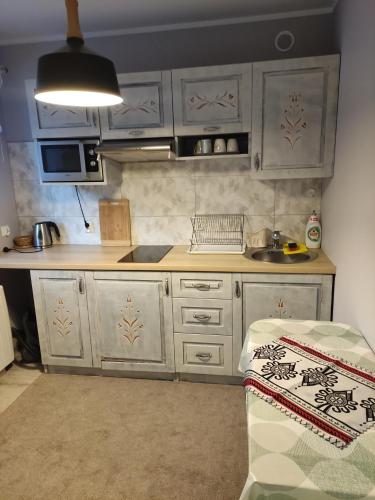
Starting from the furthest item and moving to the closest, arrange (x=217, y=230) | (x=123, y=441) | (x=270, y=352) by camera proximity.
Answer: (x=217, y=230)
(x=123, y=441)
(x=270, y=352)

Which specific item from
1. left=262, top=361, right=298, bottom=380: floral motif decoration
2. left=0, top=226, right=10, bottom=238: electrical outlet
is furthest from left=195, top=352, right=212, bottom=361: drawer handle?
left=0, top=226, right=10, bottom=238: electrical outlet

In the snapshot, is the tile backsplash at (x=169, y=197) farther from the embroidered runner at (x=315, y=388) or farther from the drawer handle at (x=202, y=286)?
the embroidered runner at (x=315, y=388)

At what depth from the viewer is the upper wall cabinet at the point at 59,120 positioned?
8.04 feet

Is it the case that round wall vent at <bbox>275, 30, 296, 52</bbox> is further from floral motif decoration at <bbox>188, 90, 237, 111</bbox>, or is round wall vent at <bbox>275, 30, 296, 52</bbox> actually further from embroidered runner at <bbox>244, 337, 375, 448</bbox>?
embroidered runner at <bbox>244, 337, 375, 448</bbox>

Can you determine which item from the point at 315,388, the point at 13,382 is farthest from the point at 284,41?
the point at 13,382

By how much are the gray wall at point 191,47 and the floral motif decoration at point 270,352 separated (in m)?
2.10

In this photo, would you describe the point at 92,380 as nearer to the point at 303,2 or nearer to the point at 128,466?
the point at 128,466

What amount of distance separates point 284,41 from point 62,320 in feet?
8.42

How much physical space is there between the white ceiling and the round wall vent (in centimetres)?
12

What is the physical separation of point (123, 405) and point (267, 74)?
7.69 feet

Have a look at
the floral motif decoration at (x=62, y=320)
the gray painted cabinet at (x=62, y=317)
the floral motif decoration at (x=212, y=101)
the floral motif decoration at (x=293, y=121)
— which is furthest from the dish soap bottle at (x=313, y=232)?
the floral motif decoration at (x=62, y=320)

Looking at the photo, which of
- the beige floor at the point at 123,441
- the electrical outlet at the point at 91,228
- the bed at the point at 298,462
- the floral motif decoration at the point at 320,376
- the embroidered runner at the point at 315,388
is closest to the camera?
the bed at the point at 298,462

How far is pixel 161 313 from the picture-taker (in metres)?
2.40

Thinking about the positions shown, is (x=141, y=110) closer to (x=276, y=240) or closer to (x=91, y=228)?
(x=91, y=228)
